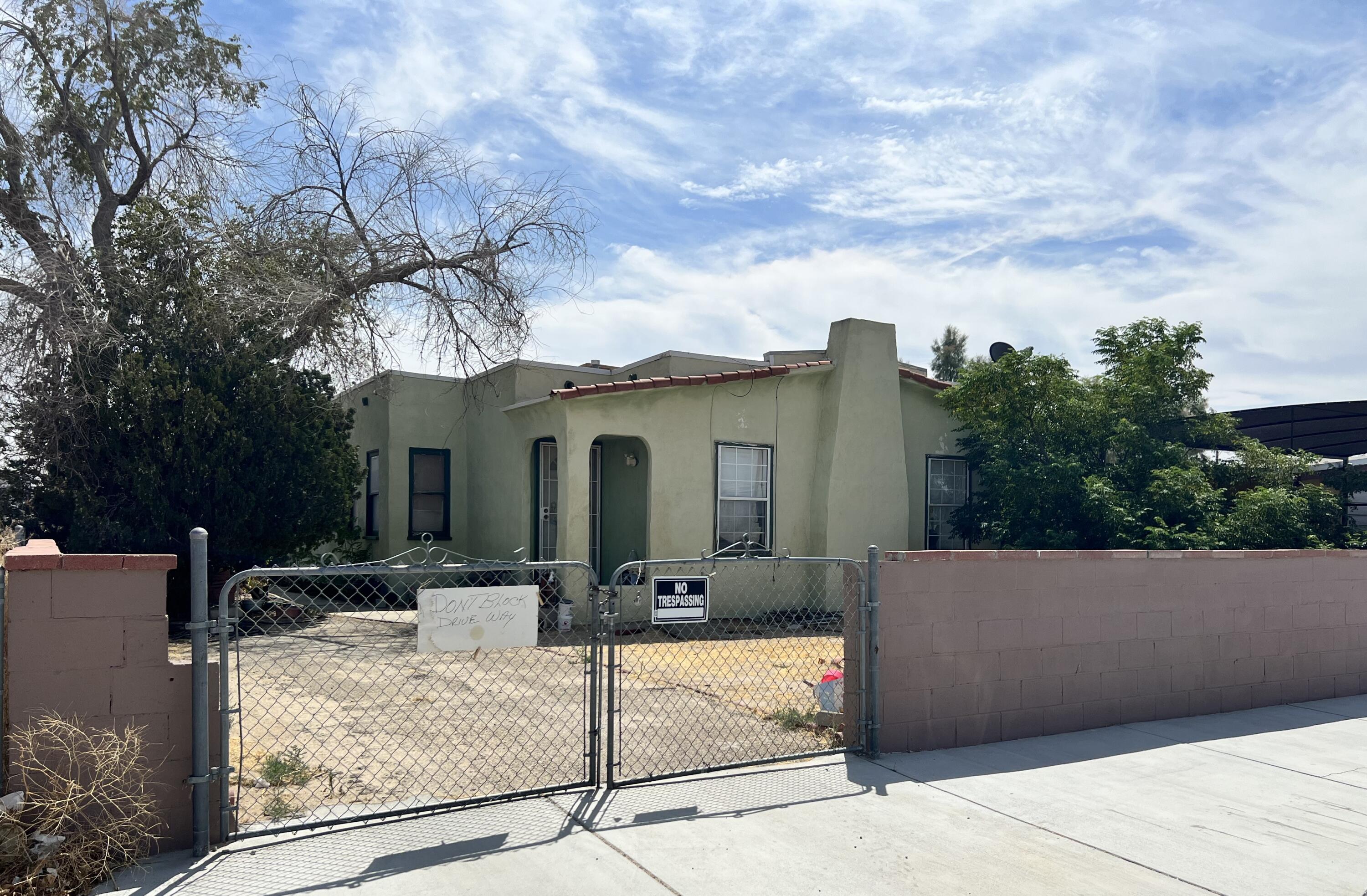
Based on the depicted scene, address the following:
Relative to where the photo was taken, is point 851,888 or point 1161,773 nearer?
point 851,888

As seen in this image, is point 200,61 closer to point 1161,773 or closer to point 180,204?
point 180,204

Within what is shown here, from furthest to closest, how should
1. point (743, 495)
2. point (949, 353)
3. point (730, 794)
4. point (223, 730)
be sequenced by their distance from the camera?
point (949, 353)
point (743, 495)
point (730, 794)
point (223, 730)

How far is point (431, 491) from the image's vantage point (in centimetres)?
1702

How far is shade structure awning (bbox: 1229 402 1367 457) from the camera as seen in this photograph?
16.4 m

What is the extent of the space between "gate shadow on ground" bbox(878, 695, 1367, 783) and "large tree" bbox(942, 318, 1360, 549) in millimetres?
5209

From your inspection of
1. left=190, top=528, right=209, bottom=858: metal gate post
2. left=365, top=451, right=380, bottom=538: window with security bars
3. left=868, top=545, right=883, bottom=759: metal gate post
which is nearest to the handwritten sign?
left=190, top=528, right=209, bottom=858: metal gate post

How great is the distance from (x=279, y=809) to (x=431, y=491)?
11942 mm

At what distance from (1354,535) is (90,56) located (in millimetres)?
19966

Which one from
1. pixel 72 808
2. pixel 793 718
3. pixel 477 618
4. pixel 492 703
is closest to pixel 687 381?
pixel 492 703

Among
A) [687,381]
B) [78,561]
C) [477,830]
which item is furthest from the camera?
[687,381]

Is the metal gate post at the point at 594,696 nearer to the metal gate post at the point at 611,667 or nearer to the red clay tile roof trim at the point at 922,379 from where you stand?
the metal gate post at the point at 611,667

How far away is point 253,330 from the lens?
41.4 ft

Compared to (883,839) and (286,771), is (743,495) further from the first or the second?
(883,839)

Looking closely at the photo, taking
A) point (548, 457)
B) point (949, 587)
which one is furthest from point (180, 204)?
point (949, 587)
